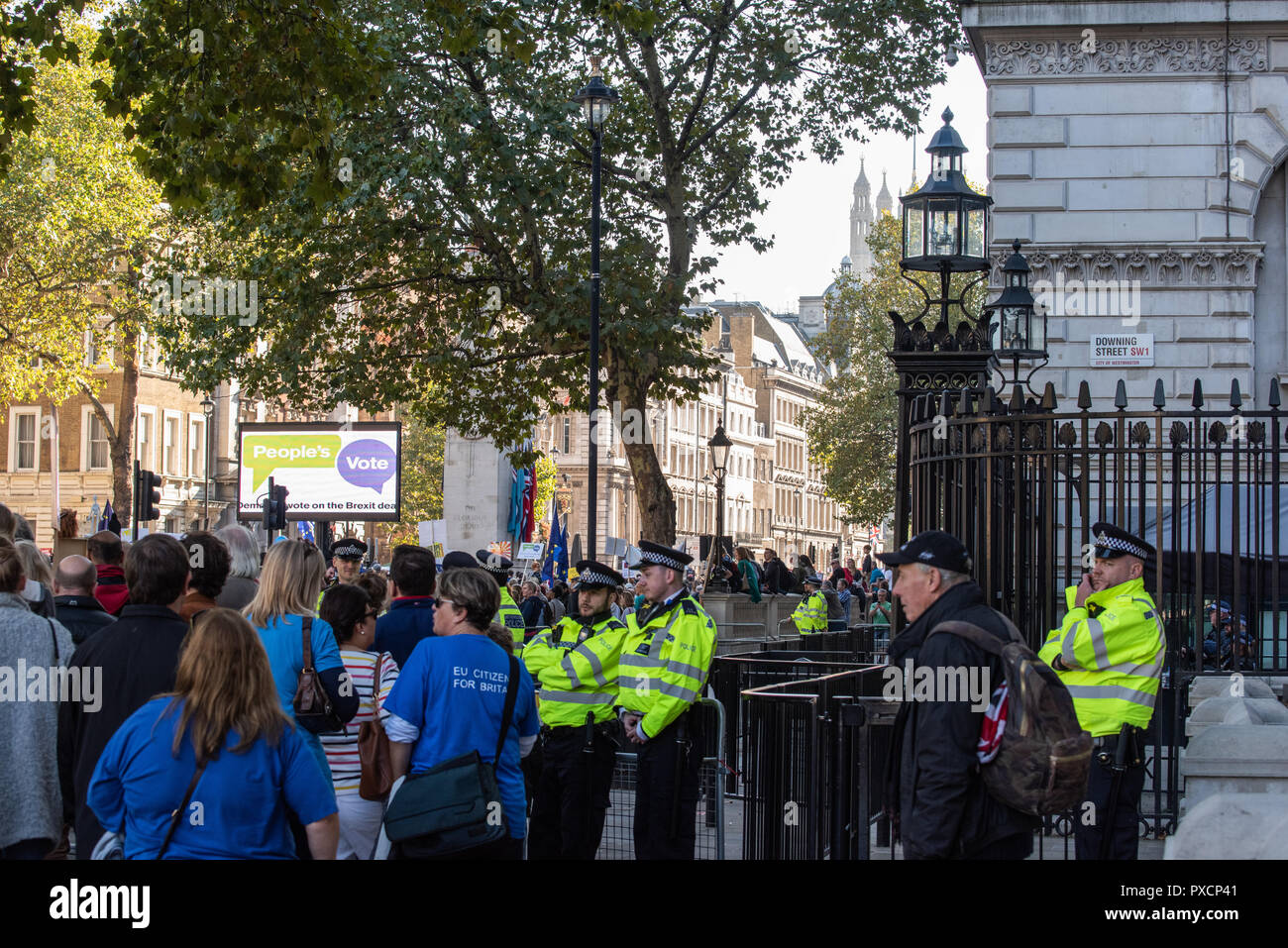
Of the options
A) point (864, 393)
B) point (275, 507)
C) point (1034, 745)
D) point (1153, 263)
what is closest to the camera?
point (1034, 745)

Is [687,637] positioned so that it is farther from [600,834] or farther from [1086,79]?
[1086,79]

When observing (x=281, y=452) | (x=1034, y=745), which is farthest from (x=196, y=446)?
(x=1034, y=745)

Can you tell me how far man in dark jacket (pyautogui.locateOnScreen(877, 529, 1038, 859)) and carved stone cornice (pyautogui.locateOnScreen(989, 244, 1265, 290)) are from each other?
45.7 ft

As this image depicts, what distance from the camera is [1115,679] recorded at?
7871 millimetres

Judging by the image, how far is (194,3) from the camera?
1245 centimetres

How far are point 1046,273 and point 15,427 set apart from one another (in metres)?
49.2

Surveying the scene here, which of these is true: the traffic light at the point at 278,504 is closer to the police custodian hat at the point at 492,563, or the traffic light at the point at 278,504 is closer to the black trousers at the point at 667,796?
the police custodian hat at the point at 492,563

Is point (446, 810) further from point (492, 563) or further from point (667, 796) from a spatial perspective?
point (492, 563)

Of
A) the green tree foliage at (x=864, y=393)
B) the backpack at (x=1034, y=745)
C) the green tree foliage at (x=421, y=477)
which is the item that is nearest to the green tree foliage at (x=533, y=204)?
the backpack at (x=1034, y=745)

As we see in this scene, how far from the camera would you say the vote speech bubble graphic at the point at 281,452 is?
2603 centimetres

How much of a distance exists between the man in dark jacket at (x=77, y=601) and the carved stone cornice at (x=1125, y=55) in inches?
591

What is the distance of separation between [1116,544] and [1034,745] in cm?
273

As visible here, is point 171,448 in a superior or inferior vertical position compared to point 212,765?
superior

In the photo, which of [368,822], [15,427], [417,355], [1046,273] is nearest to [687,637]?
[368,822]
